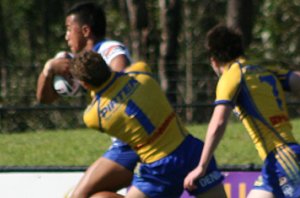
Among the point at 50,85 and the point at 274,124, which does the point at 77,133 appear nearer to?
the point at 50,85

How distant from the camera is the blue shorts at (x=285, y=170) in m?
6.11

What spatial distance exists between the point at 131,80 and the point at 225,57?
0.62 m

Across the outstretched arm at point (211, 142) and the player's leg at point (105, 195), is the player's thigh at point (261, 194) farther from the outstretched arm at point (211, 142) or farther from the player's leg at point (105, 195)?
the player's leg at point (105, 195)

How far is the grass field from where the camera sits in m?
10.8

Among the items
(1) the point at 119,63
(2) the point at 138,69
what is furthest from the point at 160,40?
(2) the point at 138,69

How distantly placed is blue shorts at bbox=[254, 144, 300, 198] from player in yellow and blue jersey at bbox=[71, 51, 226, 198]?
0.35 metres

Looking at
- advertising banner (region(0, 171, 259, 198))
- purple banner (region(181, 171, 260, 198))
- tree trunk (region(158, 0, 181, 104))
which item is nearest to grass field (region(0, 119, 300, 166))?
advertising banner (region(0, 171, 259, 198))

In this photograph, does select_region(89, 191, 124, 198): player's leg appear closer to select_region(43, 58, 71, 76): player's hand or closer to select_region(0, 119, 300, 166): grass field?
select_region(43, 58, 71, 76): player's hand

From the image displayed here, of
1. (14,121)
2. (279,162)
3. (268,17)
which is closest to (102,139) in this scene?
(14,121)

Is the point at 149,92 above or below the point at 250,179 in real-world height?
above

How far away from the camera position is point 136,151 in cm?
623

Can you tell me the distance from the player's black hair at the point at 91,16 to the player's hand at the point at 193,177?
1.58 m

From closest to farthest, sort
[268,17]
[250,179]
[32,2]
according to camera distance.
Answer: [250,179] → [268,17] → [32,2]

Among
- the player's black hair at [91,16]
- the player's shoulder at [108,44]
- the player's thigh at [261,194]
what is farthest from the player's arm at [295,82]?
the player's black hair at [91,16]
